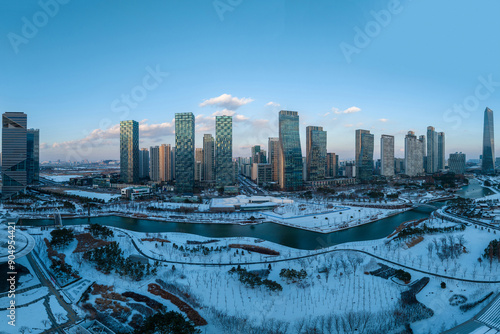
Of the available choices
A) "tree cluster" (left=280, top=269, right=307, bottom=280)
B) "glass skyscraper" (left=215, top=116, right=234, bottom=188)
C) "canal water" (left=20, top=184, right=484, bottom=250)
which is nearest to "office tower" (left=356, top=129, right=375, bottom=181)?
"glass skyscraper" (left=215, top=116, right=234, bottom=188)

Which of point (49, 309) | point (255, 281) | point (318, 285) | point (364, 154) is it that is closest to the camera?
point (49, 309)

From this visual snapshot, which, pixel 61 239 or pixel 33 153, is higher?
pixel 33 153

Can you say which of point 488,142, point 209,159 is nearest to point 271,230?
point 209,159

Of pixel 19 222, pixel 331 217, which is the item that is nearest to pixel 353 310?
pixel 331 217

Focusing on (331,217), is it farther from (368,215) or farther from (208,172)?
(208,172)

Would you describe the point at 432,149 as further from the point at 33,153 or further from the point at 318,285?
the point at 33,153
